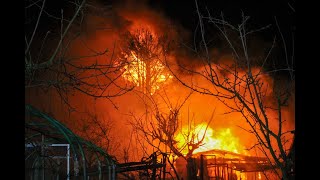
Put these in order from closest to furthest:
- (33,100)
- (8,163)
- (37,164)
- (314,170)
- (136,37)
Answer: (8,163)
(314,170)
(37,164)
(33,100)
(136,37)

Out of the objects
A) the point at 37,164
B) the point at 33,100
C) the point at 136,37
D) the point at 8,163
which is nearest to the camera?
the point at 8,163

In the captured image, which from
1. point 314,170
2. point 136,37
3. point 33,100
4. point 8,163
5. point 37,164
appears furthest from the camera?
point 136,37

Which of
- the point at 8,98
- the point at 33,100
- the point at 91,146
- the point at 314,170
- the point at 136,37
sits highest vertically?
the point at 136,37

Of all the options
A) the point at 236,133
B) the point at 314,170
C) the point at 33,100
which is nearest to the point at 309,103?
the point at 314,170

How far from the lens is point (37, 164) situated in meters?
6.06

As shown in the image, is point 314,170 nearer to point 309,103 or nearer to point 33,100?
point 309,103

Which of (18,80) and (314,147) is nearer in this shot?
(18,80)

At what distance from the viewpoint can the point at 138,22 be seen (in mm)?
25188

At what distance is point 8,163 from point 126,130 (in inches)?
819

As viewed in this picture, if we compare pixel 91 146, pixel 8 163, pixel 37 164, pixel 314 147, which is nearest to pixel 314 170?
pixel 314 147

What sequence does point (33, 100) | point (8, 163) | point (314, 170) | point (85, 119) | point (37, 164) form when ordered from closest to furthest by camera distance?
point (8, 163) → point (314, 170) → point (37, 164) → point (33, 100) → point (85, 119)

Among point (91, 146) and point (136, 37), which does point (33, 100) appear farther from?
point (91, 146)

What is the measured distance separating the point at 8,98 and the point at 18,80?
219mm

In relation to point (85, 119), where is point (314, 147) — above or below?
below
